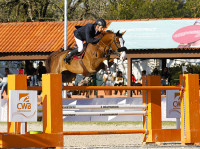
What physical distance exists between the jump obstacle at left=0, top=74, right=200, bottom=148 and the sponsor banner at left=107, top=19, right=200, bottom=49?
11.2 metres

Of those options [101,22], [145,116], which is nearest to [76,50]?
[101,22]

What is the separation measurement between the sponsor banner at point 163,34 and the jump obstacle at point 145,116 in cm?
1119

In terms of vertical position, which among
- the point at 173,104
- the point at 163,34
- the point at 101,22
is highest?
the point at 163,34

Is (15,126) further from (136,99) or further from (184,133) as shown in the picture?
(136,99)

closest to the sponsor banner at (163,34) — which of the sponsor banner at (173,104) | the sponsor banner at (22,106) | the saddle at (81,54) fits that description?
the saddle at (81,54)

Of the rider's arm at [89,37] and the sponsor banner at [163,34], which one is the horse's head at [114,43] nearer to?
the rider's arm at [89,37]

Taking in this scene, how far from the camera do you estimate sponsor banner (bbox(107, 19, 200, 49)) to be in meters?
19.7

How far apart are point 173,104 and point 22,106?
2943 millimetres

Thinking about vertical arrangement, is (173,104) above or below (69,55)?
below

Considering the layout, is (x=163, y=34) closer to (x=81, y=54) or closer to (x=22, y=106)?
(x=81, y=54)

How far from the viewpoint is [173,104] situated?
8.72m

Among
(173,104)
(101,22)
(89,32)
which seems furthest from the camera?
(89,32)

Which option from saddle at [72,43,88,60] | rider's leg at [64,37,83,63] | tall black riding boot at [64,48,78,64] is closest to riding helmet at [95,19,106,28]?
saddle at [72,43,88,60]

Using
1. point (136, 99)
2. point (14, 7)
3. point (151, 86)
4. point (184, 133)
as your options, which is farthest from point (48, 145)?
point (14, 7)
